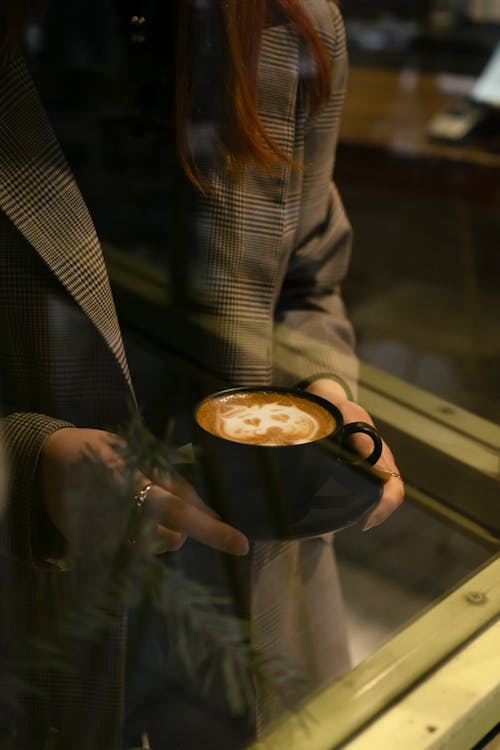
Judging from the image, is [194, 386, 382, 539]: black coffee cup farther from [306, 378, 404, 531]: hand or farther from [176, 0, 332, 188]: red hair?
[176, 0, 332, 188]: red hair

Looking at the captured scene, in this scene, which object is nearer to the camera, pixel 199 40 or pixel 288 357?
pixel 199 40

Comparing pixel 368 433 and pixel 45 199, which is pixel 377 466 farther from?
pixel 45 199

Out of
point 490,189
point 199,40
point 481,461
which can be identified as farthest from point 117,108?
point 490,189

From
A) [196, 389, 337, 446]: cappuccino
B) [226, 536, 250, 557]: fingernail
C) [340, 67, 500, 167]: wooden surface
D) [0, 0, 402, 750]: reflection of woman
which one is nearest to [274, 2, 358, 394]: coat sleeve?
[0, 0, 402, 750]: reflection of woman

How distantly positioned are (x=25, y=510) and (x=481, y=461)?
358 mm

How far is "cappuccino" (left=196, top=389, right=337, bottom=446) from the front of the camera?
55 cm

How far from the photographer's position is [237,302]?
76 cm

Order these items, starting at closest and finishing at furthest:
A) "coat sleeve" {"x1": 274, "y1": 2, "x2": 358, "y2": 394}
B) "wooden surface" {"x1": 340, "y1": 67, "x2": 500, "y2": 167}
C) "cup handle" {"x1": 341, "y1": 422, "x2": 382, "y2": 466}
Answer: "cup handle" {"x1": 341, "y1": 422, "x2": 382, "y2": 466} < "coat sleeve" {"x1": 274, "y1": 2, "x2": 358, "y2": 394} < "wooden surface" {"x1": 340, "y1": 67, "x2": 500, "y2": 167}

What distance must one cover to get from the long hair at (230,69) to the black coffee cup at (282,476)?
234mm

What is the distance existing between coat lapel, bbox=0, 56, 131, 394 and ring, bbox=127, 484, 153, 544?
150 mm

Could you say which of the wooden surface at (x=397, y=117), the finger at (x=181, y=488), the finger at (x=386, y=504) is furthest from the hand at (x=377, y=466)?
the wooden surface at (x=397, y=117)

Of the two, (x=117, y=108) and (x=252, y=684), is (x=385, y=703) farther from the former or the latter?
(x=117, y=108)

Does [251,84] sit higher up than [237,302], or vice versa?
[251,84]

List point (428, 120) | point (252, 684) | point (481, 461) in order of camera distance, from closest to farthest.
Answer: point (252, 684) < point (481, 461) < point (428, 120)
